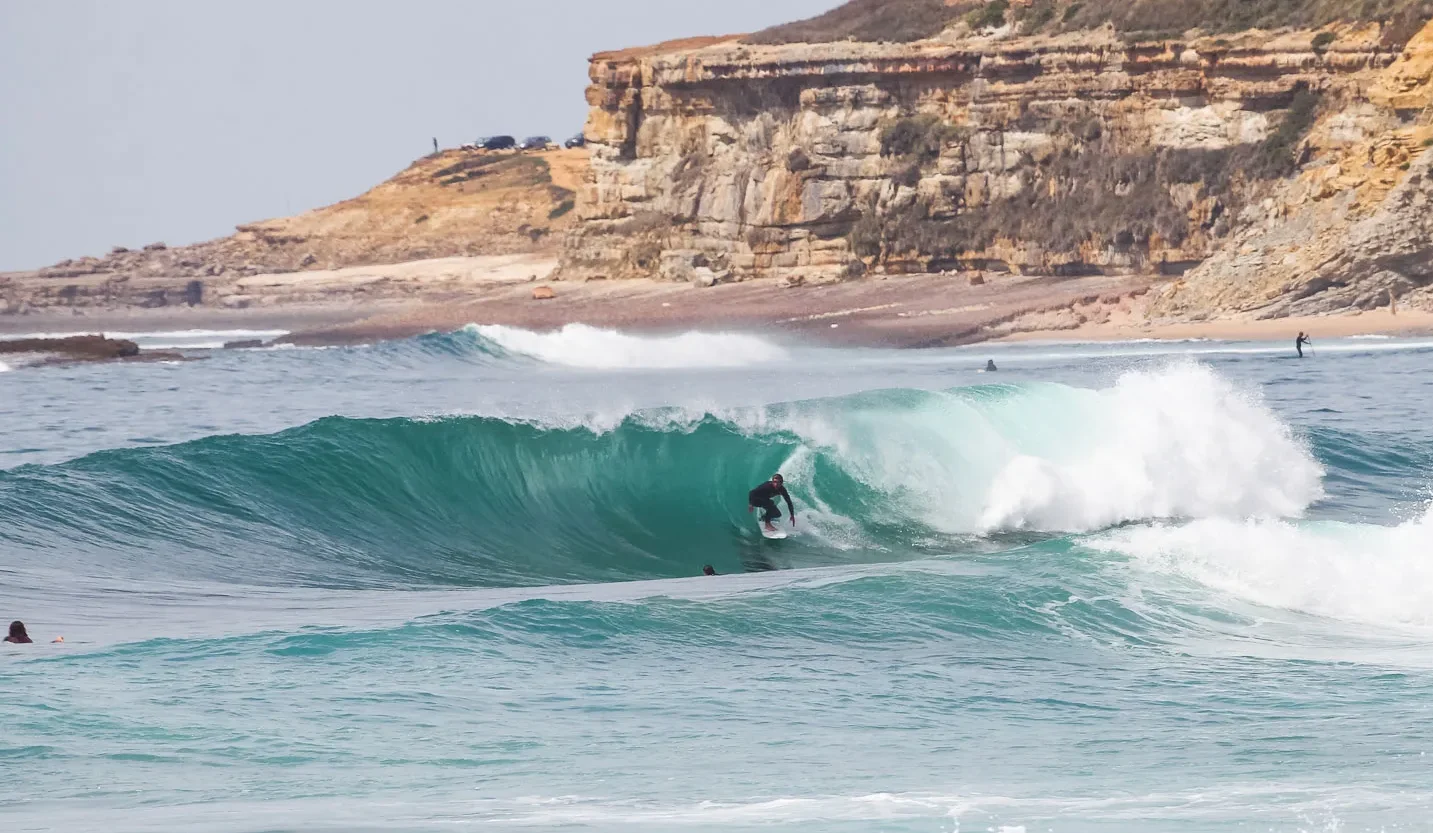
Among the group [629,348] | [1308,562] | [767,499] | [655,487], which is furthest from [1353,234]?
[1308,562]

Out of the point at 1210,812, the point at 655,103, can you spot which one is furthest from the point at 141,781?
the point at 655,103

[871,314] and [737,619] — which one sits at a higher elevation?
[737,619]

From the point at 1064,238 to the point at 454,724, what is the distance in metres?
46.8

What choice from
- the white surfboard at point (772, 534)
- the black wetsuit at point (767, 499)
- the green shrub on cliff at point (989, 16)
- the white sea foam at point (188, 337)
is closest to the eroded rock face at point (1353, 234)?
the green shrub on cliff at point (989, 16)

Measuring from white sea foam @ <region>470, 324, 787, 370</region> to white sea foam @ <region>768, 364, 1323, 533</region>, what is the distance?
1017 inches

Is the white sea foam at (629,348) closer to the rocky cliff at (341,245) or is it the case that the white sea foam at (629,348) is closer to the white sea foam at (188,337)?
the white sea foam at (188,337)

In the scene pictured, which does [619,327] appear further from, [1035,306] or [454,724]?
[454,724]

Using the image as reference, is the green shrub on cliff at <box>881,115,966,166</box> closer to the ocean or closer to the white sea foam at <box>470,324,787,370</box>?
the white sea foam at <box>470,324,787,370</box>

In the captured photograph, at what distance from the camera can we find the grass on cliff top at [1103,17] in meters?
51.5

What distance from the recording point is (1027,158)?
185 feet

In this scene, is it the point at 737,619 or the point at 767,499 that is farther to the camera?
the point at 767,499

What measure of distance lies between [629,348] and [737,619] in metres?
41.9

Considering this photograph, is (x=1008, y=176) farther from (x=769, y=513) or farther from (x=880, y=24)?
(x=769, y=513)

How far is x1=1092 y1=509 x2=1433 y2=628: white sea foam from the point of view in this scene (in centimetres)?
1278
